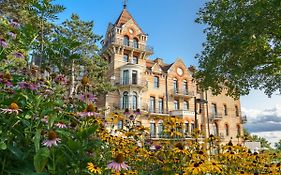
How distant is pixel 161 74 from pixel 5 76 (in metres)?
31.8

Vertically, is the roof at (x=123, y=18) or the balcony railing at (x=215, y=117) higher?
the roof at (x=123, y=18)

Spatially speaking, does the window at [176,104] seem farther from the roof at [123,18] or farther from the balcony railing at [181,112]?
the roof at [123,18]

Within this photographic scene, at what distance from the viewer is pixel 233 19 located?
12.4 metres

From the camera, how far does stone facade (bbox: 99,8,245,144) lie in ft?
103

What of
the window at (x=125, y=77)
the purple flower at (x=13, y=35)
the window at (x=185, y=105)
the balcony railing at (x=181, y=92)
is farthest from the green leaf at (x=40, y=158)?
the window at (x=185, y=105)

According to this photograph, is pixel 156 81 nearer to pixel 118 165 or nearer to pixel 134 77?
pixel 134 77

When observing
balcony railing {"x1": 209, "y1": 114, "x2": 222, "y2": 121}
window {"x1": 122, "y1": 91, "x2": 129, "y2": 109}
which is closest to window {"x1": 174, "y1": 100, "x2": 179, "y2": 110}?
balcony railing {"x1": 209, "y1": 114, "x2": 222, "y2": 121}

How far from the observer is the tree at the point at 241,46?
11164mm

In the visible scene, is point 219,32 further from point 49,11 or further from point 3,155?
point 3,155

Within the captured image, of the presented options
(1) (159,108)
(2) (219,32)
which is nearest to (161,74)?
(1) (159,108)

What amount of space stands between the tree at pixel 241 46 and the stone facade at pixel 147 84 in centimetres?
1456

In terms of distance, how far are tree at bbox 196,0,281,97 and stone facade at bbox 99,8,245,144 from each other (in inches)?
573

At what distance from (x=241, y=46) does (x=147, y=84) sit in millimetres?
22178

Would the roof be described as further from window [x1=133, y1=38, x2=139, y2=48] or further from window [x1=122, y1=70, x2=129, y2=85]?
window [x1=122, y1=70, x2=129, y2=85]
